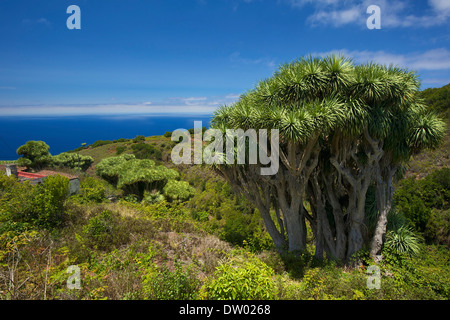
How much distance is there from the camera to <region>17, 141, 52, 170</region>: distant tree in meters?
23.8

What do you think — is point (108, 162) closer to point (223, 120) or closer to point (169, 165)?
point (169, 165)

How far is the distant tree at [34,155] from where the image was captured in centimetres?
2380

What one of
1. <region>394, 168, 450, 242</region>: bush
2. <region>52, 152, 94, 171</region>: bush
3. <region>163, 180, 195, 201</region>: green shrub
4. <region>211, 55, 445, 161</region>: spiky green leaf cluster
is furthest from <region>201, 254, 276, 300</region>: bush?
<region>52, 152, 94, 171</region>: bush

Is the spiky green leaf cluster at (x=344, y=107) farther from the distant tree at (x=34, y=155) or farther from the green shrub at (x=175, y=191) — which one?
the distant tree at (x=34, y=155)

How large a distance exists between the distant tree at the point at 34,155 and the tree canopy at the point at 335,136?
1011 inches

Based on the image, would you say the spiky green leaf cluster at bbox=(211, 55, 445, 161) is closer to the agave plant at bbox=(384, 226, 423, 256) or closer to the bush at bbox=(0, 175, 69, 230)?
the agave plant at bbox=(384, 226, 423, 256)

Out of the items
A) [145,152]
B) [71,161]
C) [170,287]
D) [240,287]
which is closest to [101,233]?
[170,287]

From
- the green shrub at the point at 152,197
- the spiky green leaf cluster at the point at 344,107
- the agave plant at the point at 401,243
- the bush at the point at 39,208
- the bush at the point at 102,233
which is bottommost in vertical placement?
the green shrub at the point at 152,197

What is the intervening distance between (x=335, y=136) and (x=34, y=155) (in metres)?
29.6

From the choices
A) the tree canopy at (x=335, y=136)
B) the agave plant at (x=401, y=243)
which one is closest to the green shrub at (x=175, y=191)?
the tree canopy at (x=335, y=136)

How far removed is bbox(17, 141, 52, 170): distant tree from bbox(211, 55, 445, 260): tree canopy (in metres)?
25.7

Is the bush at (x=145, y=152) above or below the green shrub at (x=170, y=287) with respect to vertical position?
above

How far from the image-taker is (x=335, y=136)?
6.80 metres
